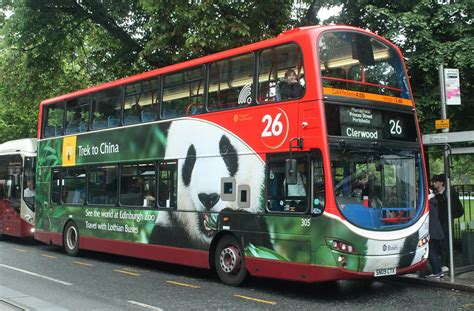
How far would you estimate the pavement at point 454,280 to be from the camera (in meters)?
8.84

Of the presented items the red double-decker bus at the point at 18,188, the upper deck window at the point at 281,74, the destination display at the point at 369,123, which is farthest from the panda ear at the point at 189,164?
the red double-decker bus at the point at 18,188

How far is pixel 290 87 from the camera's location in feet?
27.9

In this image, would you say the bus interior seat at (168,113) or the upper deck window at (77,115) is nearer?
the bus interior seat at (168,113)

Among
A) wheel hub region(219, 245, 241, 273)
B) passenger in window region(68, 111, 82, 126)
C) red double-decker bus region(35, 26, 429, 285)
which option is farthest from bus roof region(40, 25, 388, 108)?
wheel hub region(219, 245, 241, 273)

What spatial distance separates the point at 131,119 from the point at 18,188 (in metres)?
6.99

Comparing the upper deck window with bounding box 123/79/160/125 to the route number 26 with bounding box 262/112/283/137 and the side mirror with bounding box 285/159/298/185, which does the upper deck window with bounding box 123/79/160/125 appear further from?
the side mirror with bounding box 285/159/298/185

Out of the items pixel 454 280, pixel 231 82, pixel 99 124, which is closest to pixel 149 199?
pixel 99 124

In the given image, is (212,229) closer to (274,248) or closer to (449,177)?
(274,248)

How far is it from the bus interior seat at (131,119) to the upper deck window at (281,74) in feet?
12.6

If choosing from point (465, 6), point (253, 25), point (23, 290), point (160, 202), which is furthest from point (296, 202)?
point (253, 25)

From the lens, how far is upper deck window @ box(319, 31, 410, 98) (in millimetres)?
8273

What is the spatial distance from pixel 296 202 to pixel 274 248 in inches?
34.4

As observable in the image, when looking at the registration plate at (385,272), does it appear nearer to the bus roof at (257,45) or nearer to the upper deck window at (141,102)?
the bus roof at (257,45)

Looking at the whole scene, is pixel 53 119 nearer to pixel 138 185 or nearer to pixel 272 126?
pixel 138 185
